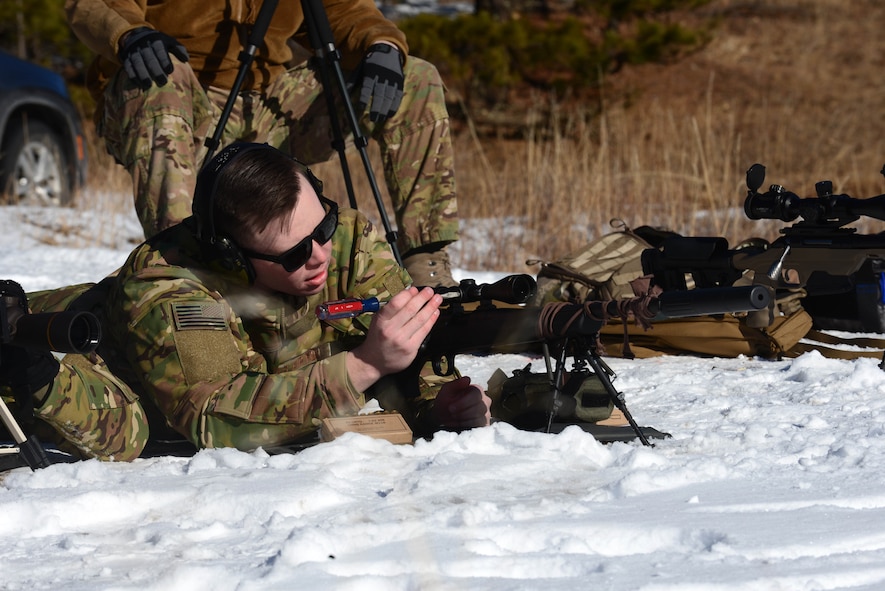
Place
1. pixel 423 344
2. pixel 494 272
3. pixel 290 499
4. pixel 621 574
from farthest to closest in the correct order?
pixel 494 272
pixel 423 344
pixel 290 499
pixel 621 574

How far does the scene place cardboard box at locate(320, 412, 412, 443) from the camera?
3.08m

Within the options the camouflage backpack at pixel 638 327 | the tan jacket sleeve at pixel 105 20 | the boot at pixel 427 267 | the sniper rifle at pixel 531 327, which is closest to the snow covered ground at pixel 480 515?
the sniper rifle at pixel 531 327

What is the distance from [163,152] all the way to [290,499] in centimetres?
213

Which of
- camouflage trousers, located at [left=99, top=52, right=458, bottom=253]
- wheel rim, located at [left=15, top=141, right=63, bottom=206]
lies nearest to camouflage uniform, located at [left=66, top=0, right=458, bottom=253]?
camouflage trousers, located at [left=99, top=52, right=458, bottom=253]

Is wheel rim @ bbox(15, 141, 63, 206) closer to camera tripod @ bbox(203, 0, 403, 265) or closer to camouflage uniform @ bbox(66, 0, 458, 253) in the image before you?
Result: camouflage uniform @ bbox(66, 0, 458, 253)

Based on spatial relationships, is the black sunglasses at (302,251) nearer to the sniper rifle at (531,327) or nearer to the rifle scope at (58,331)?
the sniper rifle at (531,327)

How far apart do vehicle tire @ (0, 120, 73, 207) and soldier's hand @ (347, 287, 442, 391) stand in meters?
5.97

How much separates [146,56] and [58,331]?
210 cm

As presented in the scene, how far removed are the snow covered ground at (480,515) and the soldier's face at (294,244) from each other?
1.37 ft

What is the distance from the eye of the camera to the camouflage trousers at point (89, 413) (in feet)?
9.64

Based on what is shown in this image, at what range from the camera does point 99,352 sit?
3348 mm

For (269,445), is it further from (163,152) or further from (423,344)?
(163,152)

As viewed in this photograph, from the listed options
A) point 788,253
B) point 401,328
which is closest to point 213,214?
point 401,328

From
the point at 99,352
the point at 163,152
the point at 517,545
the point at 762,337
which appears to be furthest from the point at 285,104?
the point at 517,545
